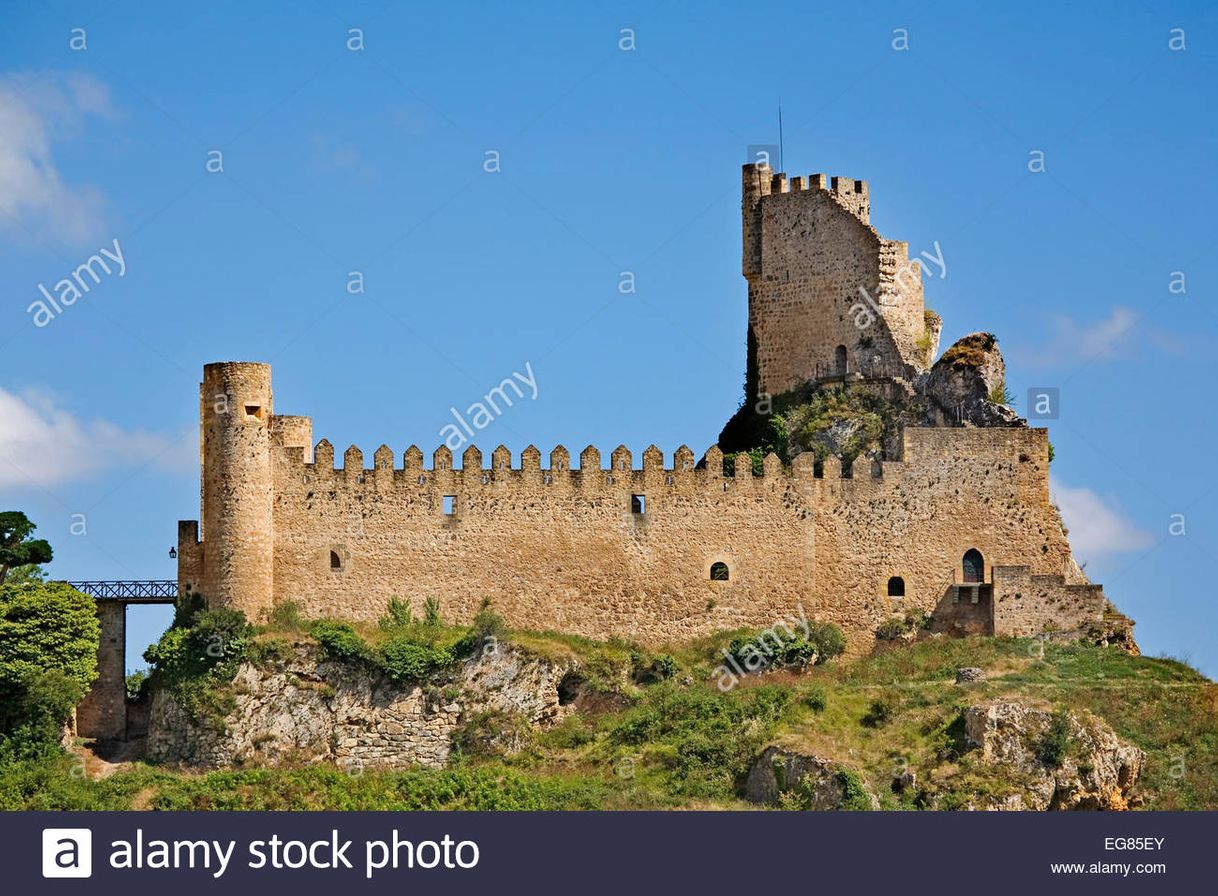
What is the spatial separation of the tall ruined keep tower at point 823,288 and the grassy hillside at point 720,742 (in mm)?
9757

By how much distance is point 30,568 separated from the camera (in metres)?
71.6

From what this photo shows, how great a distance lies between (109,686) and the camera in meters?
70.2

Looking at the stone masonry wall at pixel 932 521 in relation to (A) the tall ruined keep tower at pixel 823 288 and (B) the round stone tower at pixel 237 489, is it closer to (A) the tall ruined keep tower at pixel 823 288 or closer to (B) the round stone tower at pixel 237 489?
(A) the tall ruined keep tower at pixel 823 288

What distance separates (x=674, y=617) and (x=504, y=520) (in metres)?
4.42

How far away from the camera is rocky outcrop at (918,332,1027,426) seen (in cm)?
7394

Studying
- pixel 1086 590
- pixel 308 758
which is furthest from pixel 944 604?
pixel 308 758

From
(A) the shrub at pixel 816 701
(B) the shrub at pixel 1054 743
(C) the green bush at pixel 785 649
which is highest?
(C) the green bush at pixel 785 649

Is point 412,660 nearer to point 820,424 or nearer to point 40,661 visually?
point 40,661

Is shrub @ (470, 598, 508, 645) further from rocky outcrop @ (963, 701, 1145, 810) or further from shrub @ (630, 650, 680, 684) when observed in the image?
rocky outcrop @ (963, 701, 1145, 810)

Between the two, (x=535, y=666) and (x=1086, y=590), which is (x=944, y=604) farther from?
(x=535, y=666)

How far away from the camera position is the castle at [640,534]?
69938 mm

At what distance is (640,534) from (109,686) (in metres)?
12.3


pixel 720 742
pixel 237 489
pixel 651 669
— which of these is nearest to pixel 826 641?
pixel 651 669

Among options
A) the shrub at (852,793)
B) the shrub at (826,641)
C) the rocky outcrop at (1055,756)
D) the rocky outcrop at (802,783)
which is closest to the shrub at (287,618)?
the rocky outcrop at (802,783)
